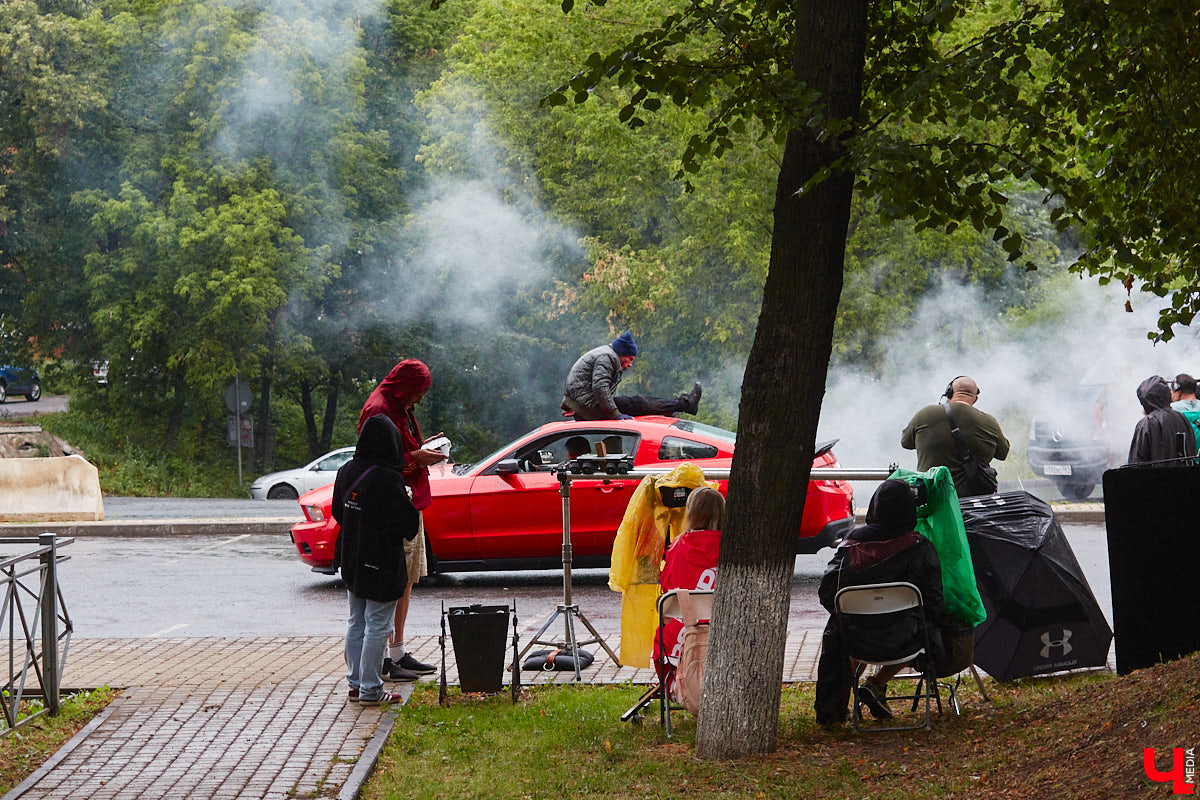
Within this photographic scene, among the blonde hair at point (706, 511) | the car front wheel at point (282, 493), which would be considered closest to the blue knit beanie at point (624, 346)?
the blonde hair at point (706, 511)

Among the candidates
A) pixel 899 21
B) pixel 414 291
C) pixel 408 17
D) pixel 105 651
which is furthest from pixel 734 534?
pixel 408 17

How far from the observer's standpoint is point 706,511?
249 inches

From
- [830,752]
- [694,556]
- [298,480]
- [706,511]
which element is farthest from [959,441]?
[298,480]

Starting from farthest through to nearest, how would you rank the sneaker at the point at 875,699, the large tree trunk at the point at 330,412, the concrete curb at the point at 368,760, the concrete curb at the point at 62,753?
1. the large tree trunk at the point at 330,412
2. the sneaker at the point at 875,699
3. the concrete curb at the point at 62,753
4. the concrete curb at the point at 368,760

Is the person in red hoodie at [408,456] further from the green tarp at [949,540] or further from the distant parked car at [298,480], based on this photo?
the distant parked car at [298,480]

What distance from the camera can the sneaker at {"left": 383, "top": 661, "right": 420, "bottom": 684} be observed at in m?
7.39

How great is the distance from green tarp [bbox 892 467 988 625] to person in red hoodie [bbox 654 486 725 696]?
0.94 m

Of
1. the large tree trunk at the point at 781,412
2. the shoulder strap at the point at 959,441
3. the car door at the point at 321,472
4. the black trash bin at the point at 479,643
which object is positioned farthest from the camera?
the car door at the point at 321,472

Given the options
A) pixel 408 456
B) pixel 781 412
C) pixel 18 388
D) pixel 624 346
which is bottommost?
pixel 408 456

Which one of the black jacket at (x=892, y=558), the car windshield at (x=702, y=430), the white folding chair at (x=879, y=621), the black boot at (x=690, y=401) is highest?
the black boot at (x=690, y=401)

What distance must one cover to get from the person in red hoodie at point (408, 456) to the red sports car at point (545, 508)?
319 cm

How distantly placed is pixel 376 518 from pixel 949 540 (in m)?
2.95

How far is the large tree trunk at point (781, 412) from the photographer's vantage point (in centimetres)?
562

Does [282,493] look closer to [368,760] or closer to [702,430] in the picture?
[702,430]
